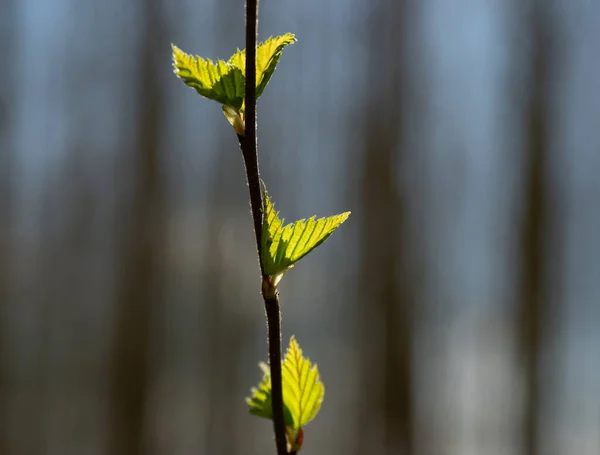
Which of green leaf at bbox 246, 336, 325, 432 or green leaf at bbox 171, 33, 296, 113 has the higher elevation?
green leaf at bbox 171, 33, 296, 113

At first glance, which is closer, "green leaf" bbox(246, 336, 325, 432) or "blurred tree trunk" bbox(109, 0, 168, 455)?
"green leaf" bbox(246, 336, 325, 432)

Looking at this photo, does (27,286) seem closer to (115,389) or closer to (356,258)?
(115,389)

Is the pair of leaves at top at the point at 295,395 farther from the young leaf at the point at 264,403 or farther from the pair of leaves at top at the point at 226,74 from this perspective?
the pair of leaves at top at the point at 226,74

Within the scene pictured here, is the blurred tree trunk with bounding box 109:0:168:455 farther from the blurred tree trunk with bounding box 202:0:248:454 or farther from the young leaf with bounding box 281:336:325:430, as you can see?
the young leaf with bounding box 281:336:325:430

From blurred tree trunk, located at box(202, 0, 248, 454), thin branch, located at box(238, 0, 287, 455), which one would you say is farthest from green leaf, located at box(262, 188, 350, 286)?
blurred tree trunk, located at box(202, 0, 248, 454)

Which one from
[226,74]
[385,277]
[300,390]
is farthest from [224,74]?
[385,277]

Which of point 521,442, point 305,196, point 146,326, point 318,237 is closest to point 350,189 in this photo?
point 305,196
